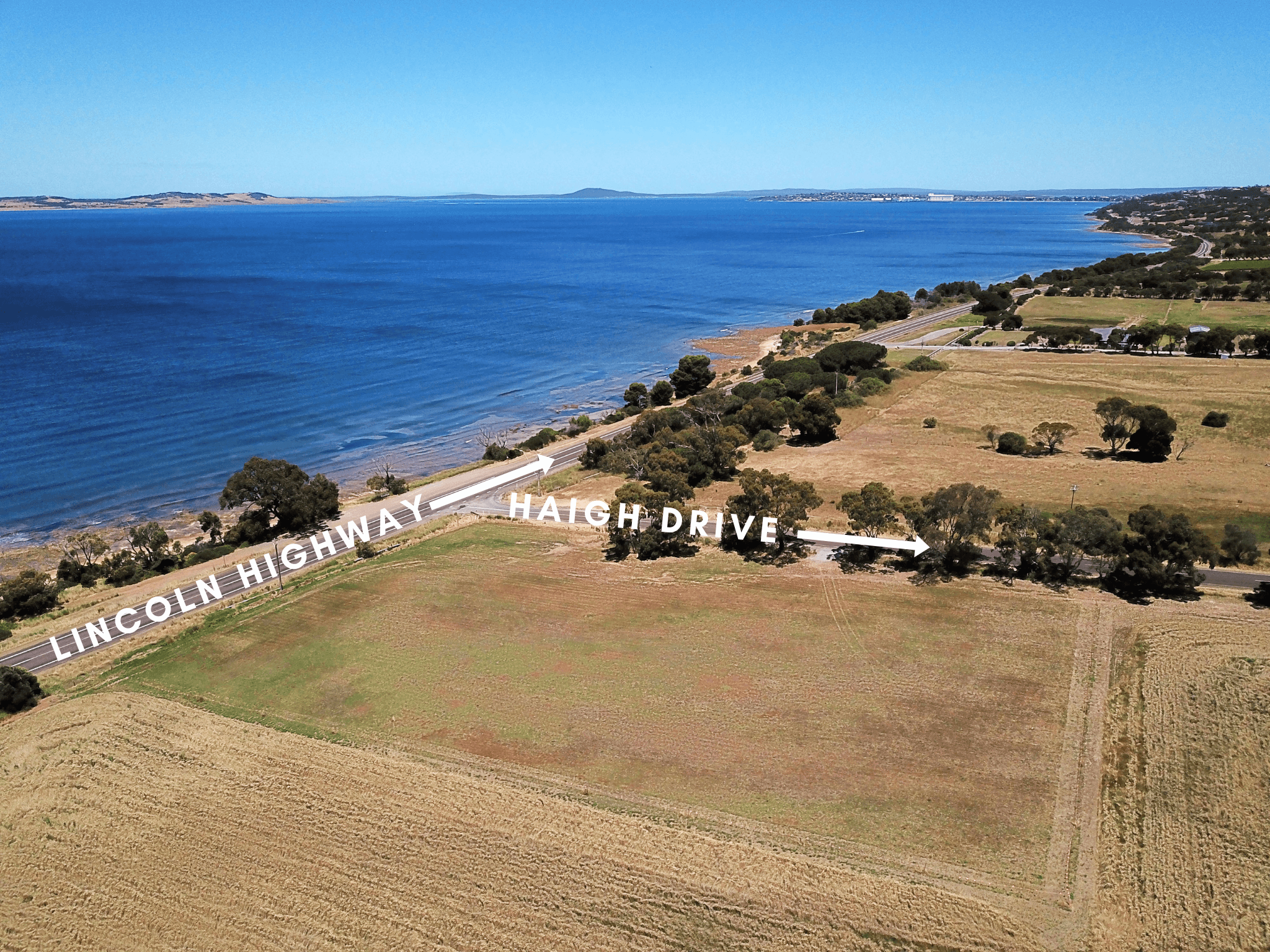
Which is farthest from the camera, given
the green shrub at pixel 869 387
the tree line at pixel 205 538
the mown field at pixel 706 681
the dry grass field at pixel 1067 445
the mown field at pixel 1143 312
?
the mown field at pixel 1143 312

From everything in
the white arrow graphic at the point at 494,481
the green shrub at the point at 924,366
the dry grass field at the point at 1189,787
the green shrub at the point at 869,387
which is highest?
the green shrub at the point at 924,366

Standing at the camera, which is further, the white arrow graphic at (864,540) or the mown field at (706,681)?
the white arrow graphic at (864,540)

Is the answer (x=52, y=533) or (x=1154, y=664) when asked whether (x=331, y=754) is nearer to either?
(x=1154, y=664)

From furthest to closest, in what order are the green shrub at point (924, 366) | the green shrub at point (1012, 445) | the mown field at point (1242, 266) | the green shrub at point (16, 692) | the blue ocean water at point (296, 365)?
the mown field at point (1242, 266) → the green shrub at point (924, 366) → the blue ocean water at point (296, 365) → the green shrub at point (1012, 445) → the green shrub at point (16, 692)

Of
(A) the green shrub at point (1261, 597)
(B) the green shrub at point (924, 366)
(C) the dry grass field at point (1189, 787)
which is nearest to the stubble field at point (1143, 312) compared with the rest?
(B) the green shrub at point (924, 366)

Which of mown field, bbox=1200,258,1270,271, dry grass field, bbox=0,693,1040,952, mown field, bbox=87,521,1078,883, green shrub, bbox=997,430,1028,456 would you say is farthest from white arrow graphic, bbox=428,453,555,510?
mown field, bbox=1200,258,1270,271

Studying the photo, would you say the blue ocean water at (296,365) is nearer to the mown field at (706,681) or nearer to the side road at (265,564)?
the side road at (265,564)

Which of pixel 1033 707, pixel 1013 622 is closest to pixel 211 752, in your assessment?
pixel 1033 707
